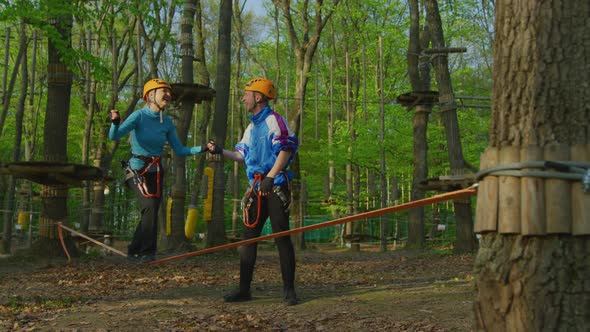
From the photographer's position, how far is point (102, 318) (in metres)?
5.22

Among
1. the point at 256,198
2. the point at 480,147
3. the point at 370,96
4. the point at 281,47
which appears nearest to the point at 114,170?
the point at 281,47

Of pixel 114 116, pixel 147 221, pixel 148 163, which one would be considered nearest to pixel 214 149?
pixel 148 163

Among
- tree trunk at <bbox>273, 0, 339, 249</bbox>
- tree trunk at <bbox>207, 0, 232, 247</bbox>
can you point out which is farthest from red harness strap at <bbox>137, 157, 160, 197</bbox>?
tree trunk at <bbox>273, 0, 339, 249</bbox>

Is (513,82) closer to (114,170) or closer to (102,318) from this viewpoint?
(102,318)

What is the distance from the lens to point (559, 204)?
251 centimetres

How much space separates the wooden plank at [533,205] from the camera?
254cm

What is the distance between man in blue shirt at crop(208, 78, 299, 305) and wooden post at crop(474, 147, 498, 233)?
10.5 feet

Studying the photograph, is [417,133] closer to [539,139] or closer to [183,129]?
[183,129]

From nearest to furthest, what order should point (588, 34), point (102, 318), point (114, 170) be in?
point (588, 34), point (102, 318), point (114, 170)

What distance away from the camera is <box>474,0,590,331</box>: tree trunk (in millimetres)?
2539

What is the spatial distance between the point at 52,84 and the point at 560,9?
11146mm

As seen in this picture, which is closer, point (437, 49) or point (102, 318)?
point (102, 318)

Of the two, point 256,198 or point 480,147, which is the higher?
point 480,147

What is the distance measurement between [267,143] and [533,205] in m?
3.73
